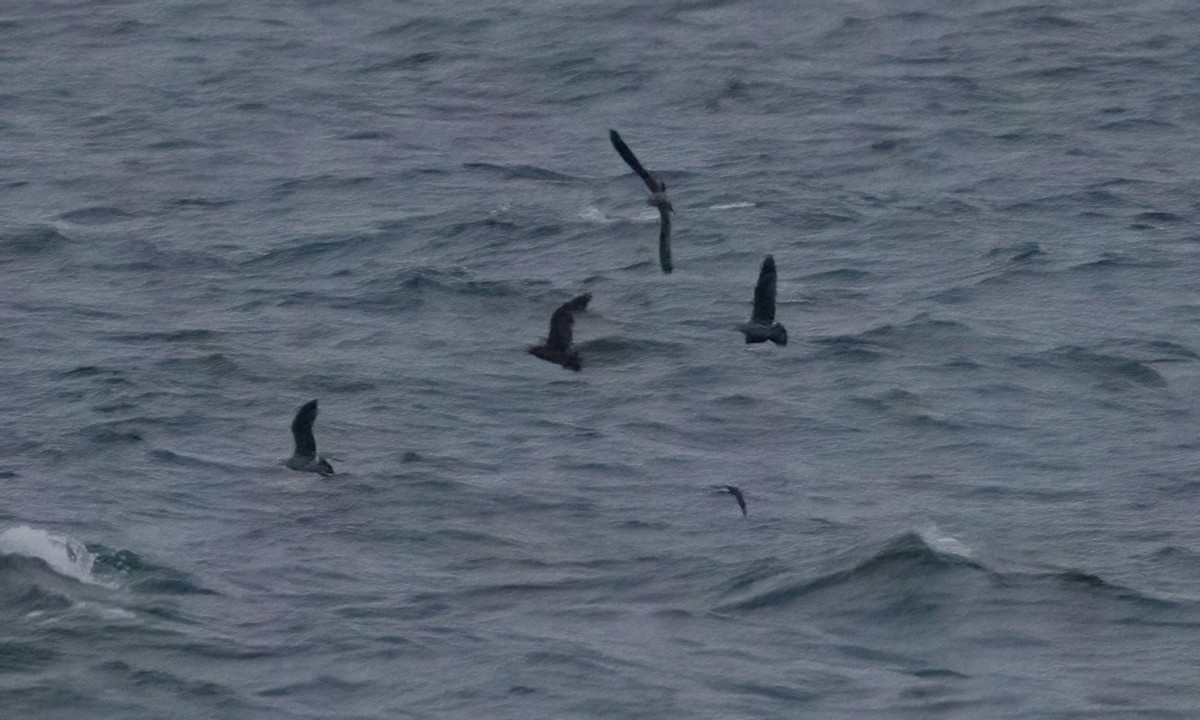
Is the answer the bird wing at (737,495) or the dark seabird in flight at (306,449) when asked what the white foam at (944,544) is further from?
the dark seabird in flight at (306,449)

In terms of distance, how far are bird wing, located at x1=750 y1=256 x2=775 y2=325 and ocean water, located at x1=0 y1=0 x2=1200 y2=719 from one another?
2524mm

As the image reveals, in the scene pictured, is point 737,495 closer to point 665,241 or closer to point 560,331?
point 560,331

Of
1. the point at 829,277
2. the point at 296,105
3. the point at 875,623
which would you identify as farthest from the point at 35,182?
the point at 875,623

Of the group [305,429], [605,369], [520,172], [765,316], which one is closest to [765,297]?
[765,316]

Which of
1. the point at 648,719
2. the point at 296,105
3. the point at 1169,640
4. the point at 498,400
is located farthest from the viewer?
the point at 296,105

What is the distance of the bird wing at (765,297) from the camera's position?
24672mm

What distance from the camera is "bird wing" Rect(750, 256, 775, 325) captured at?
80.9 feet

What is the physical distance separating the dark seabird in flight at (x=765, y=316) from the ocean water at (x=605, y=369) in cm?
244

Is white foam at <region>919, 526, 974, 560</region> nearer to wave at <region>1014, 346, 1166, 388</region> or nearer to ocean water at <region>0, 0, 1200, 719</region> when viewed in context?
ocean water at <region>0, 0, 1200, 719</region>

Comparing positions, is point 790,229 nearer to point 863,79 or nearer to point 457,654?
point 863,79

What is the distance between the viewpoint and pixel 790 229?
38438mm

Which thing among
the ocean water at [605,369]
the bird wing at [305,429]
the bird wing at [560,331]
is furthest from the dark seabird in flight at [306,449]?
the bird wing at [560,331]

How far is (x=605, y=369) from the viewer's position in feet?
106

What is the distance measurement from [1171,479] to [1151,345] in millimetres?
4797
